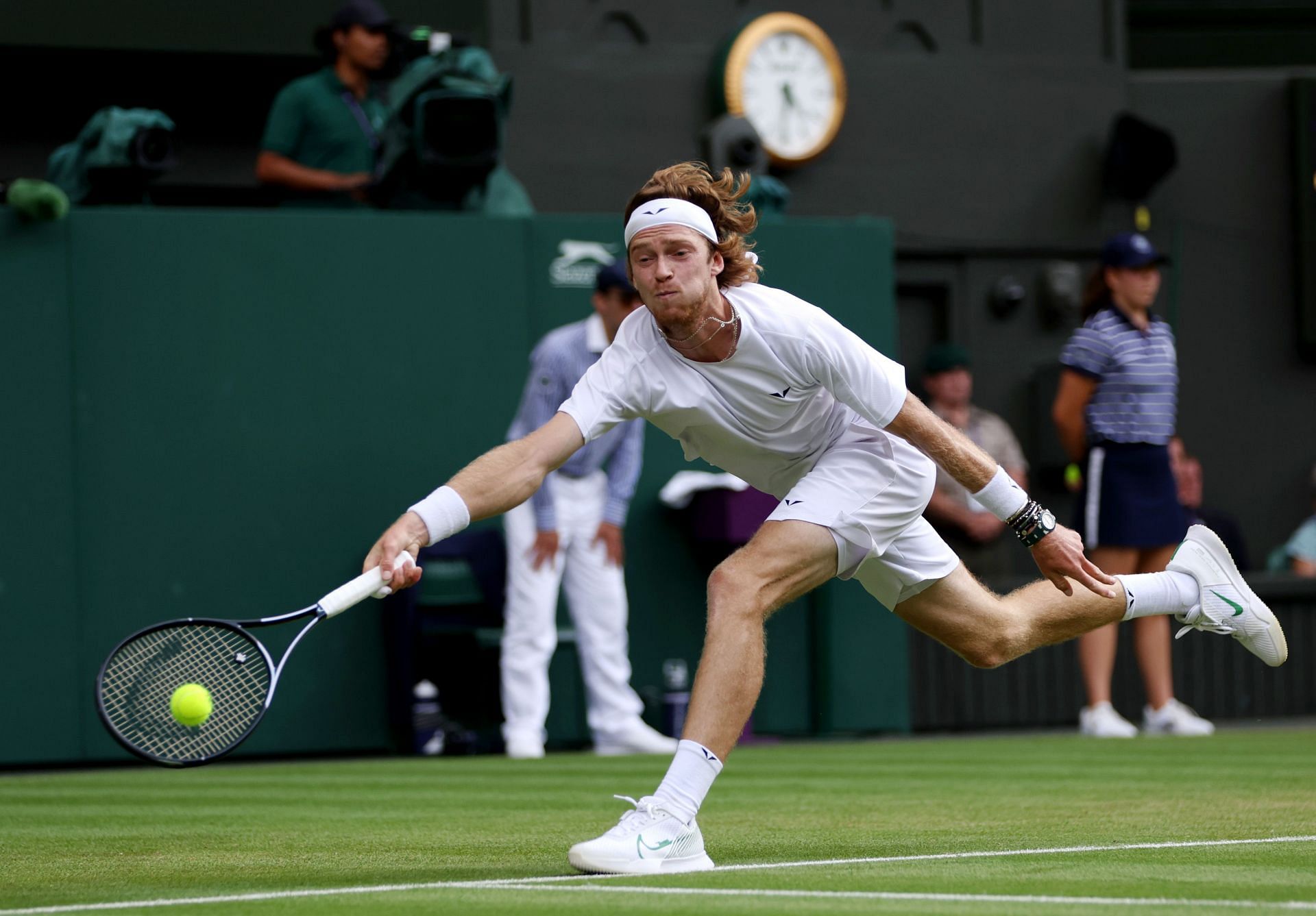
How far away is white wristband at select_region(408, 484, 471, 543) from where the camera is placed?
480 cm

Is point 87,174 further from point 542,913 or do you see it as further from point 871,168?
point 542,913

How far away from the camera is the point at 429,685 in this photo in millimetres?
10547

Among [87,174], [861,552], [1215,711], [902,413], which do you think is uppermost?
[87,174]

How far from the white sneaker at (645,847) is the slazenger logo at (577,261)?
685cm

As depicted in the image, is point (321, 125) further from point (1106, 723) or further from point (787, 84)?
point (1106, 723)

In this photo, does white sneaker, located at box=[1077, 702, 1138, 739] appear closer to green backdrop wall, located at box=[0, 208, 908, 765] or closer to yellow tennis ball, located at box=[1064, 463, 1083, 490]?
green backdrop wall, located at box=[0, 208, 908, 765]

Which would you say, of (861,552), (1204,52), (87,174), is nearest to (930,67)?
(1204,52)

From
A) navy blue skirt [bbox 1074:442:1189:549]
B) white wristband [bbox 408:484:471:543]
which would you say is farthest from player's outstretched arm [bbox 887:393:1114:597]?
navy blue skirt [bbox 1074:442:1189:549]

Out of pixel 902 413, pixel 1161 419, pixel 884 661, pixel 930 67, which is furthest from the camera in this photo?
pixel 930 67

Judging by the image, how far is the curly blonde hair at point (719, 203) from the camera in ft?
17.5

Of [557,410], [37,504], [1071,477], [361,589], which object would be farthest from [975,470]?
[1071,477]

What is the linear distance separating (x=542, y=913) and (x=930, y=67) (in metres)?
12.4

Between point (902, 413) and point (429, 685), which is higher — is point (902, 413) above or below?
above

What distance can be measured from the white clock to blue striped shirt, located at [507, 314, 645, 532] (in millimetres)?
4860
